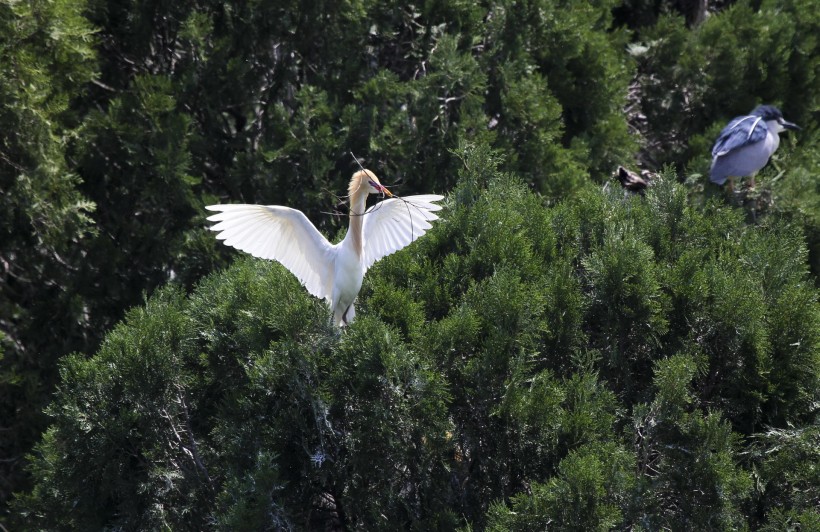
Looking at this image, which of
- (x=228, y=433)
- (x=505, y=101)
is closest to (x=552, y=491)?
(x=228, y=433)

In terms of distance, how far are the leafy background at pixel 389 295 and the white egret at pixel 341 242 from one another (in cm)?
14

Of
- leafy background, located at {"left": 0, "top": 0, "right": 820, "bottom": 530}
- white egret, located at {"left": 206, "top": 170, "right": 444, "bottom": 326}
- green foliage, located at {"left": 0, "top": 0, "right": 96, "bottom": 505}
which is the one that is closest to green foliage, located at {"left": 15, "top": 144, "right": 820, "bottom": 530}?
leafy background, located at {"left": 0, "top": 0, "right": 820, "bottom": 530}

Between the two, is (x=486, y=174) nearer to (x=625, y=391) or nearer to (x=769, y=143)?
(x=625, y=391)

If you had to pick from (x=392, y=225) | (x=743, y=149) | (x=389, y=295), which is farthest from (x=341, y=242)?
(x=743, y=149)

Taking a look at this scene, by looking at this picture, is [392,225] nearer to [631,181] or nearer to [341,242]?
[341,242]

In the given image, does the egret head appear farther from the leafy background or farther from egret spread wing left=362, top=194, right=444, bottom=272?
the leafy background

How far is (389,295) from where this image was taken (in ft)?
18.3

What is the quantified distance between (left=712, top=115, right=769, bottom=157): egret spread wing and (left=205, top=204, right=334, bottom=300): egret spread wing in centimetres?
363

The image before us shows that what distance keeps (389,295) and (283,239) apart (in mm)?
721

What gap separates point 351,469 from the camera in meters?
5.26

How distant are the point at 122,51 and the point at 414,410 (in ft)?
16.0

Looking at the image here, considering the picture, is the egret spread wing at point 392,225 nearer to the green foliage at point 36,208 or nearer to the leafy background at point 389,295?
the leafy background at point 389,295

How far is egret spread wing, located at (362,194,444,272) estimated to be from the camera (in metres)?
5.99

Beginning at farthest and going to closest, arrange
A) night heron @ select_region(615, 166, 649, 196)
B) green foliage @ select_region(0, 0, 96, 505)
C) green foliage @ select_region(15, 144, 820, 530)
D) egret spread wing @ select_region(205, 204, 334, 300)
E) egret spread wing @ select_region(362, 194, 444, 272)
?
night heron @ select_region(615, 166, 649, 196) → green foliage @ select_region(0, 0, 96, 505) → egret spread wing @ select_region(362, 194, 444, 272) → egret spread wing @ select_region(205, 204, 334, 300) → green foliage @ select_region(15, 144, 820, 530)
